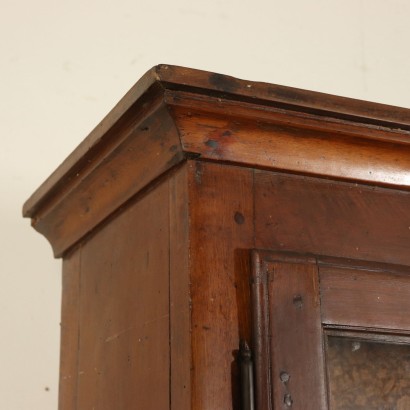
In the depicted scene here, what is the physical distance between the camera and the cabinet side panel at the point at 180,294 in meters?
0.94

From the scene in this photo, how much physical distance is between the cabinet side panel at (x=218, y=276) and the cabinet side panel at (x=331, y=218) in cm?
2

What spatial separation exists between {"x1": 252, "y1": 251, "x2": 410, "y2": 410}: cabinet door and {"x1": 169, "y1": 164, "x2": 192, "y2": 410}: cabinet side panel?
7 centimetres

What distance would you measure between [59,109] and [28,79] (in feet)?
0.24

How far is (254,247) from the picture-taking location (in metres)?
1.01

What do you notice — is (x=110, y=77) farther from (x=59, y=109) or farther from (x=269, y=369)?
(x=269, y=369)

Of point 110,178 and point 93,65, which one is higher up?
point 93,65

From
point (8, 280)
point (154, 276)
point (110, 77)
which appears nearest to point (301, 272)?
point (154, 276)

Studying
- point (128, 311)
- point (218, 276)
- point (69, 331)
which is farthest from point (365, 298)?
point (69, 331)

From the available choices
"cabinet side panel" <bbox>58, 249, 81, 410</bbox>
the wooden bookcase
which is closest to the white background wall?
"cabinet side panel" <bbox>58, 249, 81, 410</bbox>

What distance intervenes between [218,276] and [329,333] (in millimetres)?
139

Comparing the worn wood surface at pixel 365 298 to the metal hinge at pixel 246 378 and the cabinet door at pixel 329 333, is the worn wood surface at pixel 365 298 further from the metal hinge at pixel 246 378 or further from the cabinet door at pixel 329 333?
the metal hinge at pixel 246 378

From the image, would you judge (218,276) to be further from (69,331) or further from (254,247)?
(69,331)

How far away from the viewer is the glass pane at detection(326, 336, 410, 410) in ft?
3.30

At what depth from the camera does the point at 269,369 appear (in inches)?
37.4
